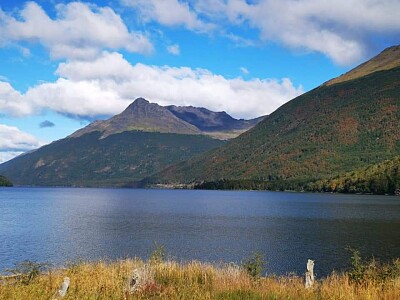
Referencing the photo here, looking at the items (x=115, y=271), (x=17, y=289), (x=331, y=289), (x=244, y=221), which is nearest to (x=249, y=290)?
(x=331, y=289)

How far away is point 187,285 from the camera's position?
A: 23922mm

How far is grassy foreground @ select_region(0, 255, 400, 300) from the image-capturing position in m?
20.7

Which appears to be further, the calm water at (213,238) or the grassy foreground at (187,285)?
the calm water at (213,238)

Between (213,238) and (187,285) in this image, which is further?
(213,238)

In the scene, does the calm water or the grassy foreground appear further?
the calm water

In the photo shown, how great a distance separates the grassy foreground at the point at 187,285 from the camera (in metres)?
A: 20.7

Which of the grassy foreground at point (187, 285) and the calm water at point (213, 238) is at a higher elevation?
the grassy foreground at point (187, 285)

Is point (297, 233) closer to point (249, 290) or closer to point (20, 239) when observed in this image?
point (20, 239)

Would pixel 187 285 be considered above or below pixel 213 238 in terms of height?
above

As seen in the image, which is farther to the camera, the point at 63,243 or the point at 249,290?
the point at 63,243

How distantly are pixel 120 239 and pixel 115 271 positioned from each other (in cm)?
5162

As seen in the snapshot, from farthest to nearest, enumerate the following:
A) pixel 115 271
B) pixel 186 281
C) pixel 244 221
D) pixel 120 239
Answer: pixel 244 221 → pixel 120 239 → pixel 115 271 → pixel 186 281

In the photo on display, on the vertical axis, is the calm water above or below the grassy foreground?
below

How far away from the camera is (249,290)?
2189 cm
